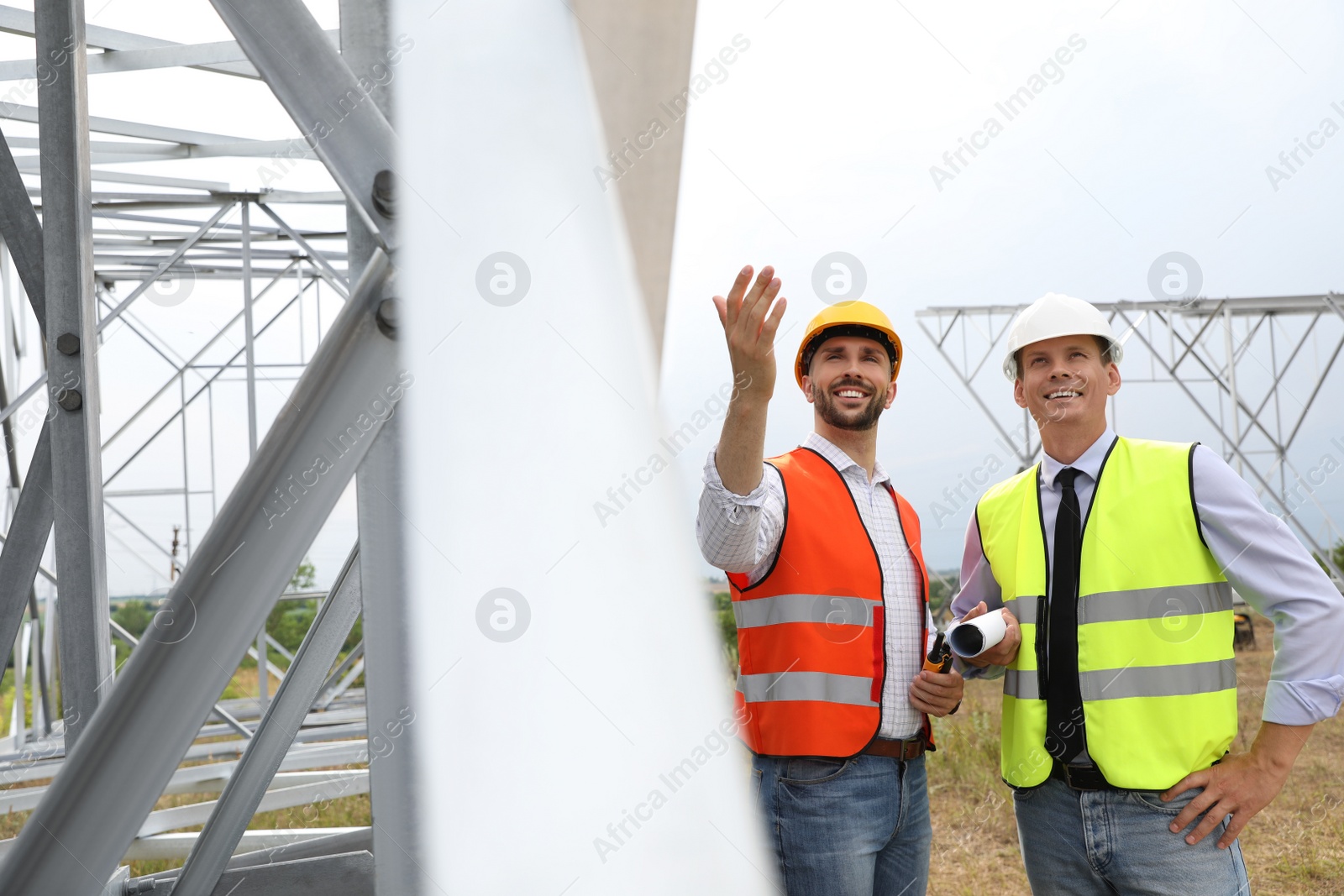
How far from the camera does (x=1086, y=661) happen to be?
231cm

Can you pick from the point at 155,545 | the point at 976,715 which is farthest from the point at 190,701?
the point at 976,715

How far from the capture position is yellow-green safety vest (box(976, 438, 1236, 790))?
7.22ft

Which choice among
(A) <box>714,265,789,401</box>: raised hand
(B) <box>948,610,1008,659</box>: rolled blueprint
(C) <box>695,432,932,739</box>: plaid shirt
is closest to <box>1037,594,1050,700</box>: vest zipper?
(B) <box>948,610,1008,659</box>: rolled blueprint

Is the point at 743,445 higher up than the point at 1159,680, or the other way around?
the point at 743,445

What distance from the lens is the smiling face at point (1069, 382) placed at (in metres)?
2.48

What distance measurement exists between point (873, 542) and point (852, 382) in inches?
18.2

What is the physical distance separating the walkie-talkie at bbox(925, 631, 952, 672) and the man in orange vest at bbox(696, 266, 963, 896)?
0.03 m

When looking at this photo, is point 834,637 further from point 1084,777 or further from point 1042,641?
point 1084,777

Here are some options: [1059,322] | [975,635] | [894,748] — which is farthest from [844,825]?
Answer: [1059,322]

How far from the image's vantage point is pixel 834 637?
2.46 m

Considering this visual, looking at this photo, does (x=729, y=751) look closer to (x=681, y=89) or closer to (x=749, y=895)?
(x=749, y=895)

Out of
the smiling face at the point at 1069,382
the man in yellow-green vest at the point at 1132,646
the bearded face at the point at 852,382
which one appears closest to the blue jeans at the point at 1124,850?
the man in yellow-green vest at the point at 1132,646

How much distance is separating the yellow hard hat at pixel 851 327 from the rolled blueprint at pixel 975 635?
84 centimetres

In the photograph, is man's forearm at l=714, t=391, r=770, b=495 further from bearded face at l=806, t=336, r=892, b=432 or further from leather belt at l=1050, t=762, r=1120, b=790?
leather belt at l=1050, t=762, r=1120, b=790
